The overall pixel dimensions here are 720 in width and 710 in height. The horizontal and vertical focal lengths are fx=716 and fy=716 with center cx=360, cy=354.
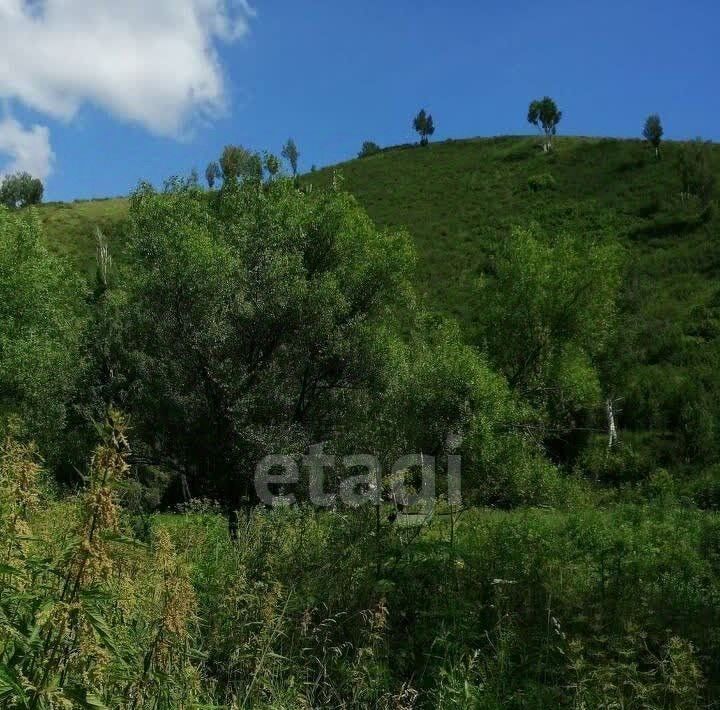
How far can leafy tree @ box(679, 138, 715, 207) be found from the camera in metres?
49.9

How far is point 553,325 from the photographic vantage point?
30.5 m

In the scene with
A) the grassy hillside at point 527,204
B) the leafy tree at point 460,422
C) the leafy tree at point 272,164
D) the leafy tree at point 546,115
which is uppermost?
the leafy tree at point 546,115

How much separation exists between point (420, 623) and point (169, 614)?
4.19 m

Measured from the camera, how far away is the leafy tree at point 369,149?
91.2 m

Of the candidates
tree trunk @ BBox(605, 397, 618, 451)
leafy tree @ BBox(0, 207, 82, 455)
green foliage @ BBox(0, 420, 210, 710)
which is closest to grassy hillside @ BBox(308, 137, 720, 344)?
tree trunk @ BBox(605, 397, 618, 451)

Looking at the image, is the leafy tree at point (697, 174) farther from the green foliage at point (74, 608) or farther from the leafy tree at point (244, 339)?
A: the green foliage at point (74, 608)

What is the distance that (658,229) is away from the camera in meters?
47.8

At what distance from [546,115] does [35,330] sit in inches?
2346

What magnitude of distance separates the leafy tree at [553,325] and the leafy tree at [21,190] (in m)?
67.0

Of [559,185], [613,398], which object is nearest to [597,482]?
[613,398]

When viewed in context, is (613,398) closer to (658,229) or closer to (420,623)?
(658,229)

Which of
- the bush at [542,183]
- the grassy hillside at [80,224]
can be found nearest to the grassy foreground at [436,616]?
the grassy hillside at [80,224]

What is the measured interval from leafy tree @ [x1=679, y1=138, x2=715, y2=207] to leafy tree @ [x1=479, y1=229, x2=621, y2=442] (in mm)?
23454

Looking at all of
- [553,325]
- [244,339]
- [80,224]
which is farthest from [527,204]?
[244,339]
